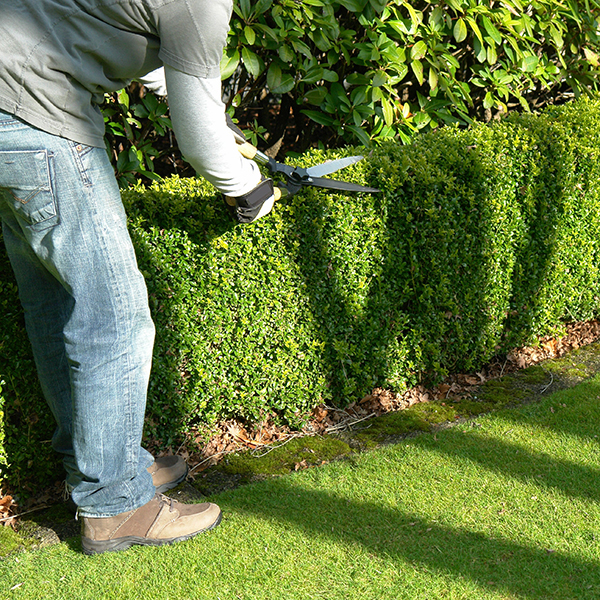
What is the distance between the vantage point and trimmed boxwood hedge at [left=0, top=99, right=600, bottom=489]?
3.01 metres

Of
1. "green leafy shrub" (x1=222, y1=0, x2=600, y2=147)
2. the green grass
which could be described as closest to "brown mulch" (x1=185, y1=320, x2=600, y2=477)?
the green grass

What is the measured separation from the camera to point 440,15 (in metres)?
4.30

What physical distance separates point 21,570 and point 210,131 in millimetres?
1860

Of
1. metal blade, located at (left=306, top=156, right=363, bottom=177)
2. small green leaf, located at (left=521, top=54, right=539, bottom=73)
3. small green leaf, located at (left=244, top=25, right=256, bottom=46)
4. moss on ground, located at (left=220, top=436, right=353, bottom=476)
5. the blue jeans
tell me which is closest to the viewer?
the blue jeans

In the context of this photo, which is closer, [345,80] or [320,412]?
[320,412]

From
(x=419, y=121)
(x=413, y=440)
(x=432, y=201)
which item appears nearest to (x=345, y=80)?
(x=419, y=121)

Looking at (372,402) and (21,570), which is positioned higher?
(21,570)

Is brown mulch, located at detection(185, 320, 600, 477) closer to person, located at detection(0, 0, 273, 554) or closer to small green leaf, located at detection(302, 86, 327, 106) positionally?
person, located at detection(0, 0, 273, 554)

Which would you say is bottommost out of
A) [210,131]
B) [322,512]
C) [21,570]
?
[322,512]

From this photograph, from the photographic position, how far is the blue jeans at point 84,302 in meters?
2.17

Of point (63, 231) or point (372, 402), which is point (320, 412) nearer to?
point (372, 402)

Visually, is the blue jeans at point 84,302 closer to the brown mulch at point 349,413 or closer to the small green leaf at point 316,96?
the brown mulch at point 349,413

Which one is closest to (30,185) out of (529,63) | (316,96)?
(316,96)

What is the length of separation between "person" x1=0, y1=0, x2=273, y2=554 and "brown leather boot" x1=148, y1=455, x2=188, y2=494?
0.25 m
